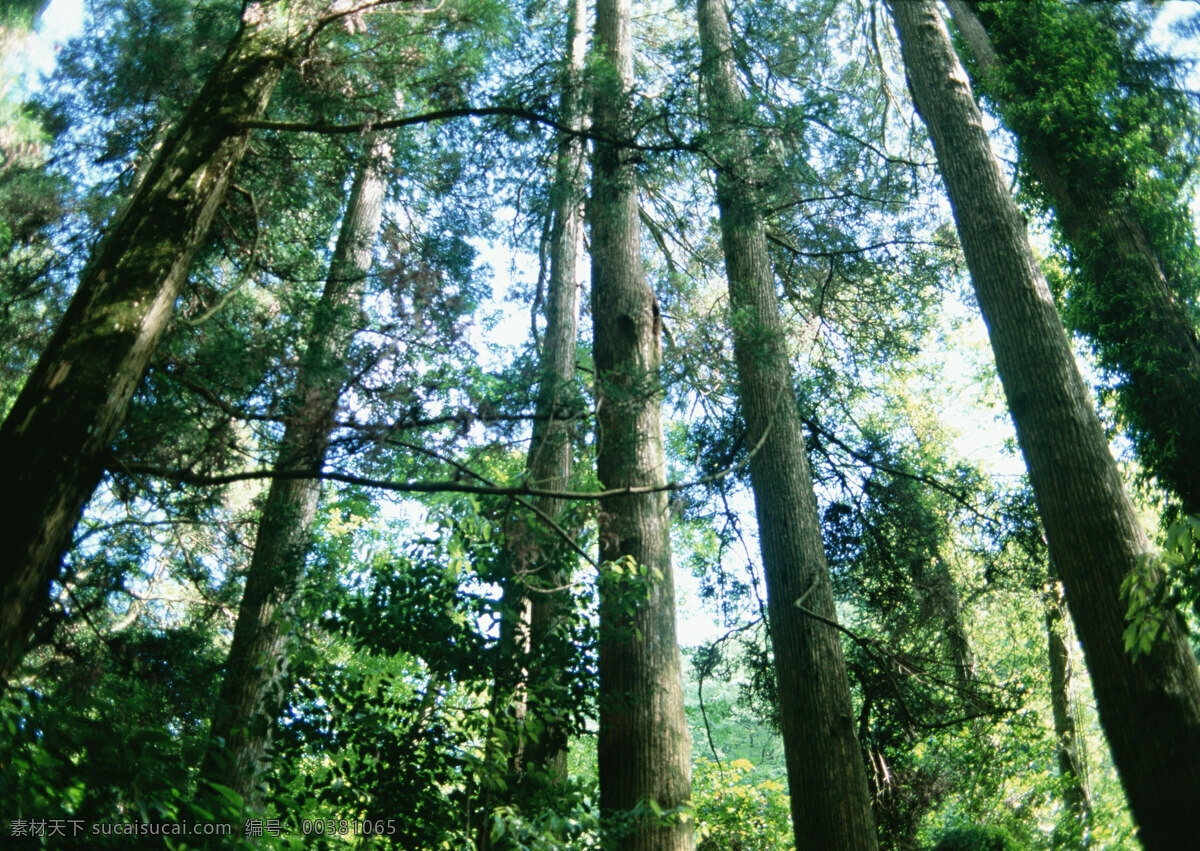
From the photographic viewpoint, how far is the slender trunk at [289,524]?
395 centimetres

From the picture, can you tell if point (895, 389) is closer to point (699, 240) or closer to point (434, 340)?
point (699, 240)

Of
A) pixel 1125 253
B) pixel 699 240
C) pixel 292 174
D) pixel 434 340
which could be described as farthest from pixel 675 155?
pixel 699 240

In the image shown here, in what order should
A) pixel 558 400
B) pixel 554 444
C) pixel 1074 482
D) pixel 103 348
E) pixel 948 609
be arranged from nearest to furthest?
pixel 103 348
pixel 1074 482
pixel 558 400
pixel 554 444
pixel 948 609

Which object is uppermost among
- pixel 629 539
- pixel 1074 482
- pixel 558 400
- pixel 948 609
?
pixel 558 400

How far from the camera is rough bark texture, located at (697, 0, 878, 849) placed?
5086mm

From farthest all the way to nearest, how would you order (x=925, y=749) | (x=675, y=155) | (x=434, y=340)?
1. (x=925, y=749)
2. (x=675, y=155)
3. (x=434, y=340)

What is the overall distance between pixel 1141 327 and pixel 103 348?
721cm

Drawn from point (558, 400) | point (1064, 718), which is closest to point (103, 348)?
point (558, 400)

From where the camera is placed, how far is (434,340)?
5129 millimetres

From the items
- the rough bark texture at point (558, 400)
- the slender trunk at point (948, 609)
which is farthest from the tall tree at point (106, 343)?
the slender trunk at point (948, 609)

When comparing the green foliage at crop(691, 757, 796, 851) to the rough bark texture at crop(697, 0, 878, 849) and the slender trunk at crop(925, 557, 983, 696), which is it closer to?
the slender trunk at crop(925, 557, 983, 696)

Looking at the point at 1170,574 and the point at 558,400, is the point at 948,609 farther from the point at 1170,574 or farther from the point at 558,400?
the point at 1170,574

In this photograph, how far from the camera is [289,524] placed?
23.4ft

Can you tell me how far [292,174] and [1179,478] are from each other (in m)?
7.55
